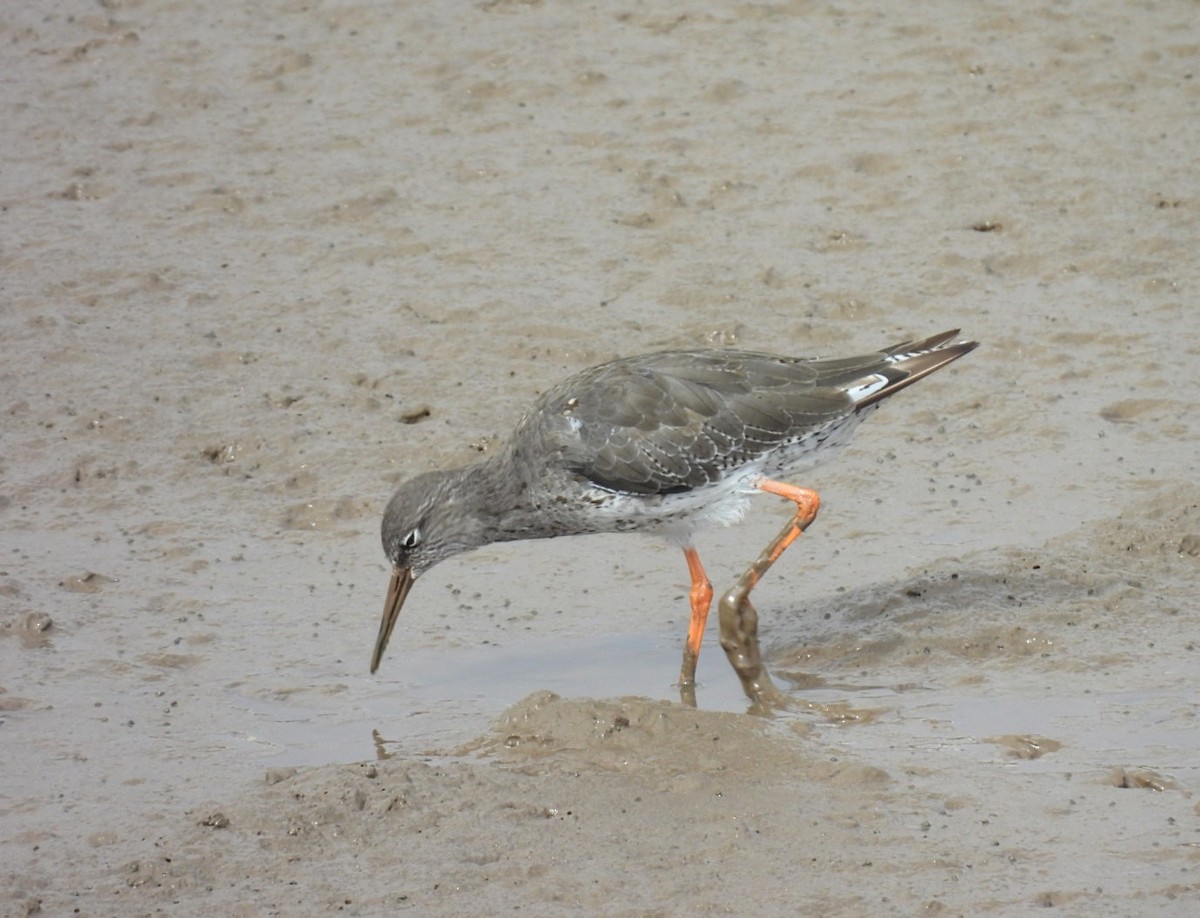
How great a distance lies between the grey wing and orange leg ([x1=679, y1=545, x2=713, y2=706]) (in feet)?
1.82

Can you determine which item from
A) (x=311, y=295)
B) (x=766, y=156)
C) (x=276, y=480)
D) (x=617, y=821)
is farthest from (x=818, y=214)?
(x=617, y=821)

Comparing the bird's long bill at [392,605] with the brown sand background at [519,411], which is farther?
the bird's long bill at [392,605]

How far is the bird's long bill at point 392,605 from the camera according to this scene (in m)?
9.00

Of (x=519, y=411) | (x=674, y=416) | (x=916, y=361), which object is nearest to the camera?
(x=674, y=416)

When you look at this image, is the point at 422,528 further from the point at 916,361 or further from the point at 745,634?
the point at 916,361

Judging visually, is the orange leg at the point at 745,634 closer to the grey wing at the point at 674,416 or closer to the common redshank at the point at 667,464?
the common redshank at the point at 667,464

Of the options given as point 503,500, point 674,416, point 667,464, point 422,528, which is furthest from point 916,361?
point 422,528

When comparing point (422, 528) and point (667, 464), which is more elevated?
point (667, 464)

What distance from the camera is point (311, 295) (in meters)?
12.5

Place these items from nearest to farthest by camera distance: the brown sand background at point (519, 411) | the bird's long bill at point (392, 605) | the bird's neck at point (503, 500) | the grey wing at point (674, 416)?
the brown sand background at point (519, 411) < the bird's long bill at point (392, 605) < the grey wing at point (674, 416) < the bird's neck at point (503, 500)

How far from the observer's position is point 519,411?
1140 centimetres

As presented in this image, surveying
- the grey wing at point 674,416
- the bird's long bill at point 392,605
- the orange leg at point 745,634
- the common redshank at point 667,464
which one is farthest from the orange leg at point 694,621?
the bird's long bill at point 392,605

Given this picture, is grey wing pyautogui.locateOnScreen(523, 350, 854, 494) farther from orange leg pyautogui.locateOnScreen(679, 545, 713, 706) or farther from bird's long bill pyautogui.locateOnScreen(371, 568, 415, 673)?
bird's long bill pyautogui.locateOnScreen(371, 568, 415, 673)

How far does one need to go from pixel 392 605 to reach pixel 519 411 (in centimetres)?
254
